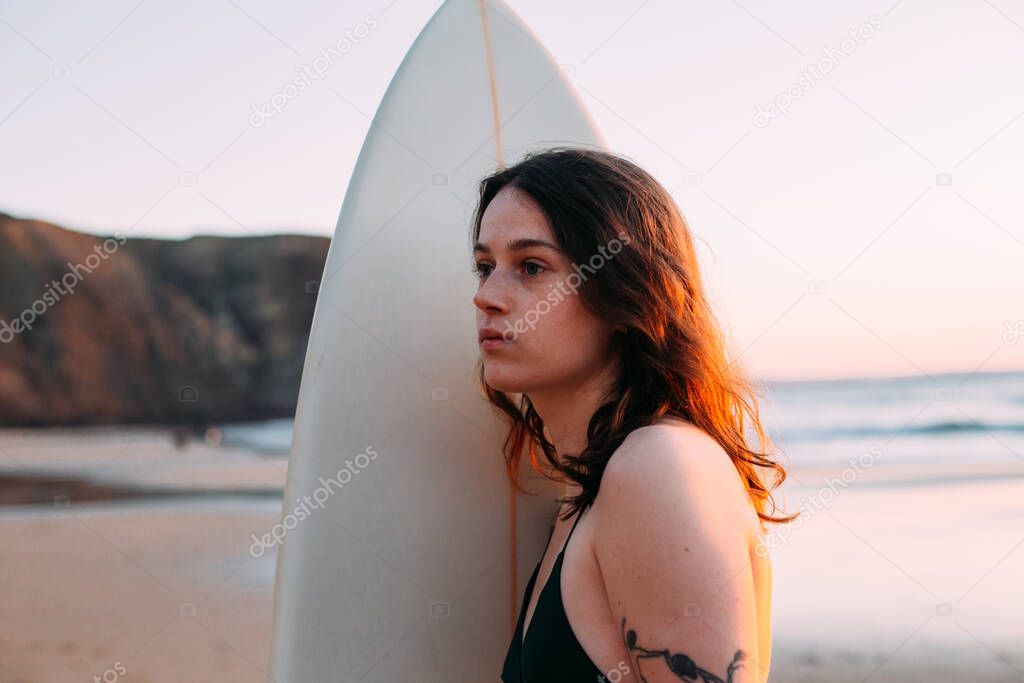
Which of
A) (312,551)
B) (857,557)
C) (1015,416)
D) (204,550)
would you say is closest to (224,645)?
(204,550)

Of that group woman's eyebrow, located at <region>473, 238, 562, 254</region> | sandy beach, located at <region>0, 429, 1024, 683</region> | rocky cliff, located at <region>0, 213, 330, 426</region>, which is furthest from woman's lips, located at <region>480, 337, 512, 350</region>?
rocky cliff, located at <region>0, 213, 330, 426</region>

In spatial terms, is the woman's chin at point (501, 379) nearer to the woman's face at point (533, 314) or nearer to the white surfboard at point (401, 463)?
the woman's face at point (533, 314)

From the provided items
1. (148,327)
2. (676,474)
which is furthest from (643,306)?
(148,327)

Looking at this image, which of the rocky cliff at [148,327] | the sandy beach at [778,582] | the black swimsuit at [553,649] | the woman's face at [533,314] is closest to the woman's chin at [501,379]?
the woman's face at [533,314]

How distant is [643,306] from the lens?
125 cm

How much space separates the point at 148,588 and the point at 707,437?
489 centimetres

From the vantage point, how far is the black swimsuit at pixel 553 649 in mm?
1075

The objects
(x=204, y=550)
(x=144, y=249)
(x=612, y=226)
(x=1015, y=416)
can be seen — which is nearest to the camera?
(x=612, y=226)

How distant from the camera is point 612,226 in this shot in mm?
1244

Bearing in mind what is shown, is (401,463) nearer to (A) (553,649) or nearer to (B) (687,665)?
(A) (553,649)

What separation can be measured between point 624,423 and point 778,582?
357cm

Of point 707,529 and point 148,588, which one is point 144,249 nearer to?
point 148,588

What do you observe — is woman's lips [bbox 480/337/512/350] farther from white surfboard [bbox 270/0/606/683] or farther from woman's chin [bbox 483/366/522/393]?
white surfboard [bbox 270/0/606/683]

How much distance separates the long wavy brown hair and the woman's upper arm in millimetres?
137
